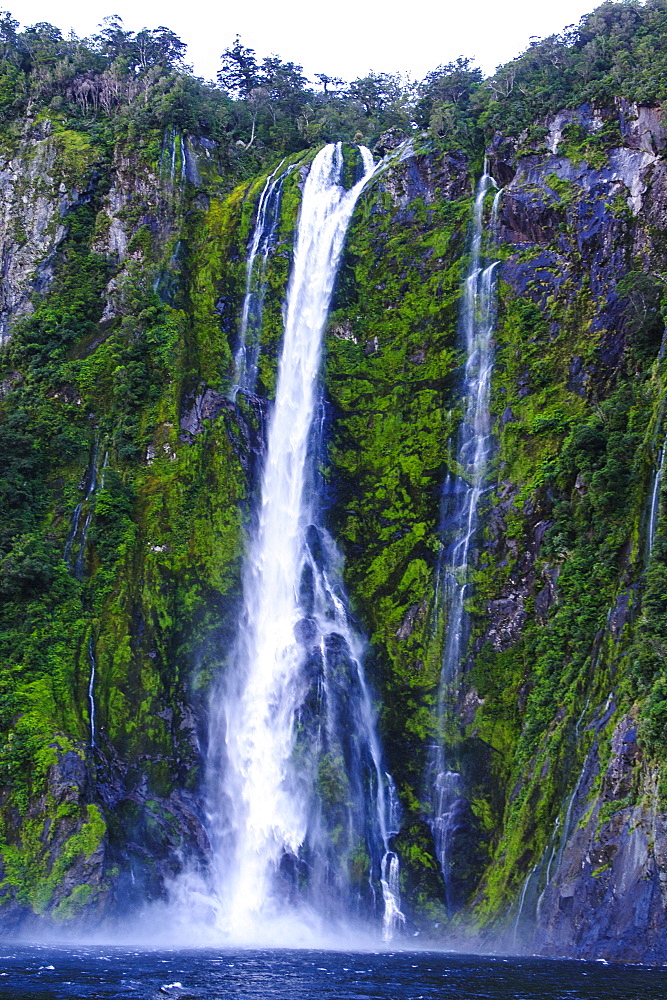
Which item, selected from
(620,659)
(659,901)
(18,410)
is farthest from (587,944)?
(18,410)

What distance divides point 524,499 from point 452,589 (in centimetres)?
369

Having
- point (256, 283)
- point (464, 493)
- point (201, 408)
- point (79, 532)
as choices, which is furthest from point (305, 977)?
point (256, 283)

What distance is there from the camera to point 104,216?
125 ft

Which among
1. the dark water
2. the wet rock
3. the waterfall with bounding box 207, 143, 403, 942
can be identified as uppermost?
the wet rock

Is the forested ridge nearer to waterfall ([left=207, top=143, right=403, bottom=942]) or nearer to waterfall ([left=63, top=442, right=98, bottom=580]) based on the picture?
waterfall ([left=63, top=442, right=98, bottom=580])

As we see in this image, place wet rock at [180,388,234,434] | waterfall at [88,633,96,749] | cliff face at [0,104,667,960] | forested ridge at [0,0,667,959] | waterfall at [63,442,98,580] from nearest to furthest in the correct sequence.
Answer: cliff face at [0,104,667,960] < forested ridge at [0,0,667,959] < waterfall at [88,633,96,749] < waterfall at [63,442,98,580] < wet rock at [180,388,234,434]

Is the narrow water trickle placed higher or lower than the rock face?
lower

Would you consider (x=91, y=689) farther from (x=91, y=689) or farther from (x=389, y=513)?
(x=389, y=513)

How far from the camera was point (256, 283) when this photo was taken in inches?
1379

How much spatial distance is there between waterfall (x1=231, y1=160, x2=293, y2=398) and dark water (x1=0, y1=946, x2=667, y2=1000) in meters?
20.1

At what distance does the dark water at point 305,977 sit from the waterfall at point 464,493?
17.6 feet

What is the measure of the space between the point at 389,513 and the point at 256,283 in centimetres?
1206

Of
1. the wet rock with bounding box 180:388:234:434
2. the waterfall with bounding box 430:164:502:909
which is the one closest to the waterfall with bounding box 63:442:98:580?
the wet rock with bounding box 180:388:234:434

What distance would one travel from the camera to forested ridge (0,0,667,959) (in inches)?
868
